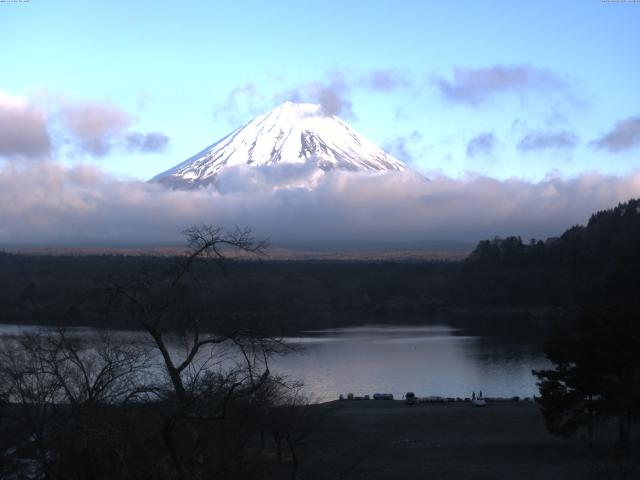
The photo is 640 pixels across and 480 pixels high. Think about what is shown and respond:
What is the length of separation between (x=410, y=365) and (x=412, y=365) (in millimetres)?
95

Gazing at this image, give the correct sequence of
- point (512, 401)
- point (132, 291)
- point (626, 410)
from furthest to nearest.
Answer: point (512, 401) < point (626, 410) < point (132, 291)

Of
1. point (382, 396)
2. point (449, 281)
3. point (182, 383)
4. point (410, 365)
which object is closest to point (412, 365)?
point (410, 365)

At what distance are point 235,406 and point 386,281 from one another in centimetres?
5642

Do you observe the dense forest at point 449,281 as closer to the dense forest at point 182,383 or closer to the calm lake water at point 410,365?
the calm lake water at point 410,365

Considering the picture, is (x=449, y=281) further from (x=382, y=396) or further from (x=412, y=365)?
(x=382, y=396)

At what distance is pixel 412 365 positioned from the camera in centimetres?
2628

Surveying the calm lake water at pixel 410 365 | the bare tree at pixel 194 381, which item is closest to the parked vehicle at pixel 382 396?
the calm lake water at pixel 410 365

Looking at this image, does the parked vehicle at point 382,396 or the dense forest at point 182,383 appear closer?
the dense forest at point 182,383

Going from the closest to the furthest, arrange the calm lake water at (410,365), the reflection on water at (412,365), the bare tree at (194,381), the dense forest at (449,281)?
the bare tree at (194,381), the calm lake water at (410,365), the reflection on water at (412,365), the dense forest at (449,281)

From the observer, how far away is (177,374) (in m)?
4.40

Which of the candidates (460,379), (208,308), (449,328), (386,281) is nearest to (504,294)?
(386,281)

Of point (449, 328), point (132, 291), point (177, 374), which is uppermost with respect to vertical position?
point (132, 291)

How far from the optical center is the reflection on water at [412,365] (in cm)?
2198

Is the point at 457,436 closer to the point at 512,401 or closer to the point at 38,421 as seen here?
the point at 512,401
